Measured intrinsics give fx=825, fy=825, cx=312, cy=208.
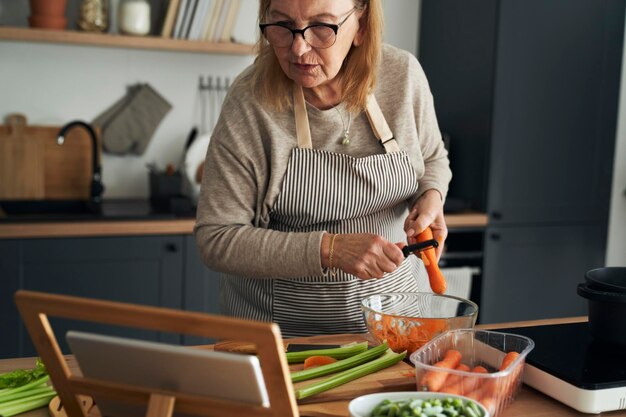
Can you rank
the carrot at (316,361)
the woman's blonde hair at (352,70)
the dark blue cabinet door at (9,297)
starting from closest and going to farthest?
the carrot at (316,361), the woman's blonde hair at (352,70), the dark blue cabinet door at (9,297)

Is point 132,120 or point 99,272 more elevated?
point 132,120

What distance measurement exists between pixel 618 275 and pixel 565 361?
0.30 metres

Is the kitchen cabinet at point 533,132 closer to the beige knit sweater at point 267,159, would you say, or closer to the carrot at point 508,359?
the beige knit sweater at point 267,159

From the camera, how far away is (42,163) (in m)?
3.36

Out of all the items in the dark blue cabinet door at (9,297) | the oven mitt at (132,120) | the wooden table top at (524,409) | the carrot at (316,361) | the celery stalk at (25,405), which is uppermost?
the oven mitt at (132,120)

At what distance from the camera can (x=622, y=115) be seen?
3783 millimetres

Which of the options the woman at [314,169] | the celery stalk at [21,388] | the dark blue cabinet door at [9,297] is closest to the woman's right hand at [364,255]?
the woman at [314,169]

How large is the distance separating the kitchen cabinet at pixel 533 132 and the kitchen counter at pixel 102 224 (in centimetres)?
130

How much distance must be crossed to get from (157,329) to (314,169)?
877 mm

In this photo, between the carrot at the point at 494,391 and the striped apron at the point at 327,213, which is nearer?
the carrot at the point at 494,391

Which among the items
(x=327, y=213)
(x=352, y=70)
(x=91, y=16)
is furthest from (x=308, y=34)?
(x=91, y=16)

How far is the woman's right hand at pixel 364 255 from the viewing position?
166 cm

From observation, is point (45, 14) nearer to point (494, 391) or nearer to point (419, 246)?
point (419, 246)

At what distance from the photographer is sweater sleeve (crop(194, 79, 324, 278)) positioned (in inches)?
68.0
